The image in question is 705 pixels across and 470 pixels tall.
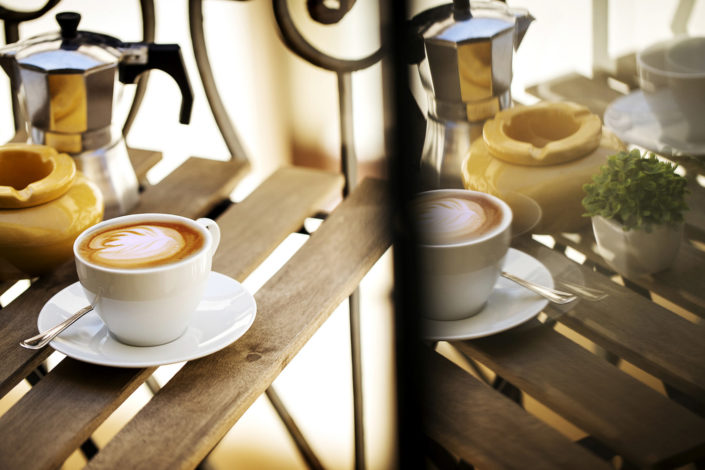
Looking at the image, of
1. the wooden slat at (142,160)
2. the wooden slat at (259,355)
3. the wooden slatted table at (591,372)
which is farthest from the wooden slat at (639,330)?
the wooden slat at (142,160)

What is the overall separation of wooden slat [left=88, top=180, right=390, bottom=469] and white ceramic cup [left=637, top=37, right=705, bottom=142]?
236mm

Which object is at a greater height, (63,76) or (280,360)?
(63,76)

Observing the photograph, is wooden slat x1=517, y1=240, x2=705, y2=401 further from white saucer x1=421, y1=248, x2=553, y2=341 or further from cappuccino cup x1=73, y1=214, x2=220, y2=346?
cappuccino cup x1=73, y1=214, x2=220, y2=346

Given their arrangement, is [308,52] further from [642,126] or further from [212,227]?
[642,126]

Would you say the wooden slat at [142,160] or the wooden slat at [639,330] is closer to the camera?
the wooden slat at [639,330]

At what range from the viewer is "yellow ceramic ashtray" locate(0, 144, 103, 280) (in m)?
0.49

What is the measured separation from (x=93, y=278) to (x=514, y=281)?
0.71ft

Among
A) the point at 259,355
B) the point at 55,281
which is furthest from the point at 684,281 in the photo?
the point at 55,281

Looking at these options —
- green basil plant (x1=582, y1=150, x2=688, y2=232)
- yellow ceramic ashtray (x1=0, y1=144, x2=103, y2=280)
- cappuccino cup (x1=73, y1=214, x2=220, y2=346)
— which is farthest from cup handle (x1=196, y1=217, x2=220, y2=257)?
green basil plant (x1=582, y1=150, x2=688, y2=232)

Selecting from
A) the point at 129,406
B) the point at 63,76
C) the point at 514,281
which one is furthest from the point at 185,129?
the point at 514,281

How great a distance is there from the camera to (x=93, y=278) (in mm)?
407

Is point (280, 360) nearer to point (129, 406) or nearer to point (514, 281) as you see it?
point (514, 281)

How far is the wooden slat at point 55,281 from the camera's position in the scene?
16.8 inches

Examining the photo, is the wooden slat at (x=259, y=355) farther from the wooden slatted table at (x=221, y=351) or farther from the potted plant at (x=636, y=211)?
the potted plant at (x=636, y=211)
